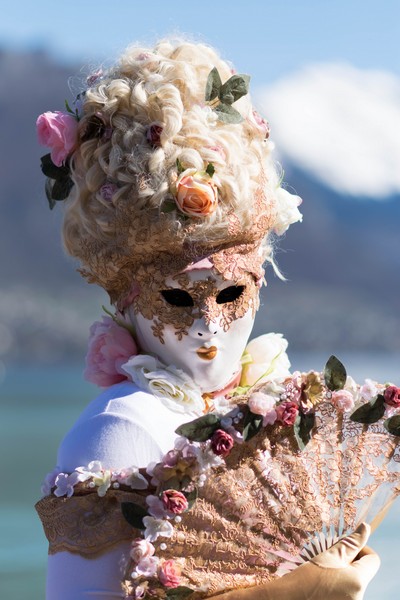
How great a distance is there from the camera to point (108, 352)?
251 centimetres

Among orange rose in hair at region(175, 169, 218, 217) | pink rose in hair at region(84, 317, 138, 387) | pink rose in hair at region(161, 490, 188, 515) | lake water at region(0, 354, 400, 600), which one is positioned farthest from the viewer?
lake water at region(0, 354, 400, 600)

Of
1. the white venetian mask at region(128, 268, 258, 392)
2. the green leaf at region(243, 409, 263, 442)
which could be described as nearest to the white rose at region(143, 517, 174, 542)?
the green leaf at region(243, 409, 263, 442)

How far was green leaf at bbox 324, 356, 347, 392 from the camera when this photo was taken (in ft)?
7.31

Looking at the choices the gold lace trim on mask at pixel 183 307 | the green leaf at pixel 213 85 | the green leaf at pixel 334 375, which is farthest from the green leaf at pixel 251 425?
the green leaf at pixel 213 85

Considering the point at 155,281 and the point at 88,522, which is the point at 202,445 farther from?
the point at 155,281

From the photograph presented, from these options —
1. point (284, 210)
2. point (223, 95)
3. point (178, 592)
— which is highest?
point (223, 95)

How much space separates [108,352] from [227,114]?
57cm

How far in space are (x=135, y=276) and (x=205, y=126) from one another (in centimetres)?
35

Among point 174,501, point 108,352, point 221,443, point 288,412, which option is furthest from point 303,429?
point 108,352

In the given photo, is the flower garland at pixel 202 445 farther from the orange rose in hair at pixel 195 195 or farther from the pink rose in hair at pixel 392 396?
the orange rose in hair at pixel 195 195

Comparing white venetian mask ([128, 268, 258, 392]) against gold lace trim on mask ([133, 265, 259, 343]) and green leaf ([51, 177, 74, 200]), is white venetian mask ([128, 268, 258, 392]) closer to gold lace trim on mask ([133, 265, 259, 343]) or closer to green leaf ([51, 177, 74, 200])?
gold lace trim on mask ([133, 265, 259, 343])

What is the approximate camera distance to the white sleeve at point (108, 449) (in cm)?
224

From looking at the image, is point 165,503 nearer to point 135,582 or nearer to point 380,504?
point 135,582

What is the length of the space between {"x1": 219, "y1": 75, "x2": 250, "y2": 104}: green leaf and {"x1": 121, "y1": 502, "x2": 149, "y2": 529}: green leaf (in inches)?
33.6
